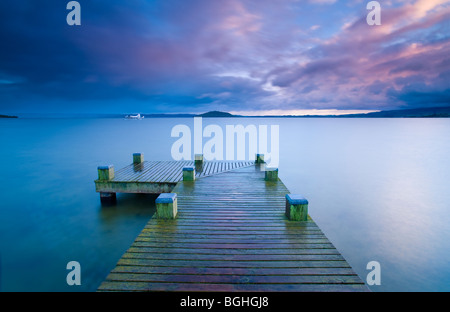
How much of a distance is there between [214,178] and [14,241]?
303 inches

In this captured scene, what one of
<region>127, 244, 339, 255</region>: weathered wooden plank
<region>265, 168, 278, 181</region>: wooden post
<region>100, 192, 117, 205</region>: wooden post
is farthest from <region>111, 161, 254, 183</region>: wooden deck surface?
<region>127, 244, 339, 255</region>: weathered wooden plank

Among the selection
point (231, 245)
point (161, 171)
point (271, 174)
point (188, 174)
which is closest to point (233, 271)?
point (231, 245)

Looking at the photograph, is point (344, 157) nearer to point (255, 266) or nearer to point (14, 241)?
point (255, 266)

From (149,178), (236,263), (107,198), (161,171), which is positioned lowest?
(107,198)

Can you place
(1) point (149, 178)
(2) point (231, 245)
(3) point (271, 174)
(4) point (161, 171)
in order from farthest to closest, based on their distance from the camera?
(4) point (161, 171), (1) point (149, 178), (3) point (271, 174), (2) point (231, 245)

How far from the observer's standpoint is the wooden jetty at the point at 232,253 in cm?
375

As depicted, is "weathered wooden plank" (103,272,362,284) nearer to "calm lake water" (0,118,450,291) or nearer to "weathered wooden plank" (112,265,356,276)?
"weathered wooden plank" (112,265,356,276)

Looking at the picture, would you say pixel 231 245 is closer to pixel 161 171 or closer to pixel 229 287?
pixel 229 287

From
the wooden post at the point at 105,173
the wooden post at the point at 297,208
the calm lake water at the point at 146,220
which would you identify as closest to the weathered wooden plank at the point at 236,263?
the wooden post at the point at 297,208

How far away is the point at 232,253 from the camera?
15.0ft

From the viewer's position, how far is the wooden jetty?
3.75 metres

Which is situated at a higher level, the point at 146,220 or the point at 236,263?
the point at 236,263
